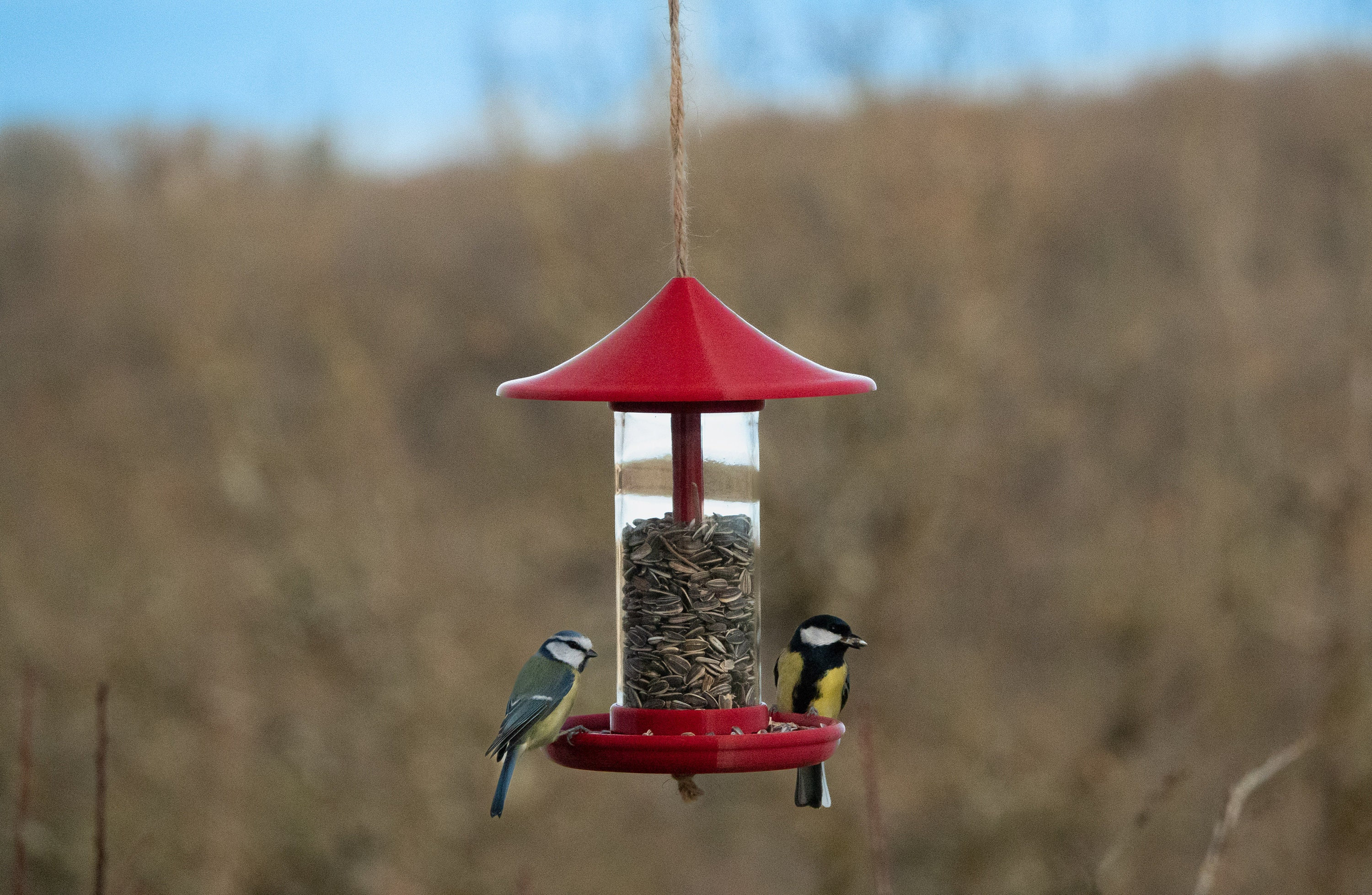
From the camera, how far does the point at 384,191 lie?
650 inches

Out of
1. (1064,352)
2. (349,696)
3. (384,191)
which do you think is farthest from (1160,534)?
(384,191)

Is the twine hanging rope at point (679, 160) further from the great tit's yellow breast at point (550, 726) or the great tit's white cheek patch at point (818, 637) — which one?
the great tit's white cheek patch at point (818, 637)

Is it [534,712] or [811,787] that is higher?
[534,712]

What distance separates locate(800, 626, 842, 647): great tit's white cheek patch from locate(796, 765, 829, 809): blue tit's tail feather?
32cm

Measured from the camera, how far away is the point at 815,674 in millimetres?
3654

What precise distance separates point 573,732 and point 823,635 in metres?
1.12

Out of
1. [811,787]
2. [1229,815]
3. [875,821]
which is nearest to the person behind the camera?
[875,821]

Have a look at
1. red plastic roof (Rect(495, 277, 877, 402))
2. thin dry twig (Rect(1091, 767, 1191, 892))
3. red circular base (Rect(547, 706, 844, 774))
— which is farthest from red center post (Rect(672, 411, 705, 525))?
thin dry twig (Rect(1091, 767, 1191, 892))

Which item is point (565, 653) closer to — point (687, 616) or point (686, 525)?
point (687, 616)

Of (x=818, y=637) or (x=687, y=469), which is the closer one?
(x=687, y=469)

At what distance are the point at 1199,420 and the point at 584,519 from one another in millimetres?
4644

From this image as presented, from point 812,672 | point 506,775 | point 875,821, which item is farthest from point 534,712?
point 875,821

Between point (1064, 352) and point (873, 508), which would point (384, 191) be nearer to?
point (1064, 352)

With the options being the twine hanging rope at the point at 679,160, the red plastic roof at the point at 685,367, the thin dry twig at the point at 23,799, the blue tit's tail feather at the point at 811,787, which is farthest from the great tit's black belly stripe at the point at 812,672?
the thin dry twig at the point at 23,799
